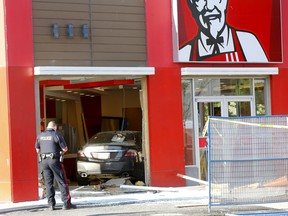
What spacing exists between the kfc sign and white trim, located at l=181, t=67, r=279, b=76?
210mm

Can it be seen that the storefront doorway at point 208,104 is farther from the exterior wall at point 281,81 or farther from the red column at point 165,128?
A: the red column at point 165,128

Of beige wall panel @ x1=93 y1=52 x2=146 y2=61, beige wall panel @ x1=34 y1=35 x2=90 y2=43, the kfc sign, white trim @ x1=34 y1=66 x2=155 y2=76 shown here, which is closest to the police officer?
white trim @ x1=34 y1=66 x2=155 y2=76

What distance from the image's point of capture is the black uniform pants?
12.2 m

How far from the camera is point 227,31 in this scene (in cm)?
1580

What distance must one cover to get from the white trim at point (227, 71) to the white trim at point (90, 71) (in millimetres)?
1011

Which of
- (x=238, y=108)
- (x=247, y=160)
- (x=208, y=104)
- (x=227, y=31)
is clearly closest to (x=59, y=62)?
(x=208, y=104)

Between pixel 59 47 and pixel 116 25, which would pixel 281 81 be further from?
pixel 59 47

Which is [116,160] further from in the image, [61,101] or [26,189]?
[61,101]

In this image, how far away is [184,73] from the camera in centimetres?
1535

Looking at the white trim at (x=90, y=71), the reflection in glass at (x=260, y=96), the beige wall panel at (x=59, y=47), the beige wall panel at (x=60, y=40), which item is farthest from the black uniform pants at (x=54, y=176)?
the reflection in glass at (x=260, y=96)

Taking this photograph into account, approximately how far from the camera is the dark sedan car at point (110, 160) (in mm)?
15539

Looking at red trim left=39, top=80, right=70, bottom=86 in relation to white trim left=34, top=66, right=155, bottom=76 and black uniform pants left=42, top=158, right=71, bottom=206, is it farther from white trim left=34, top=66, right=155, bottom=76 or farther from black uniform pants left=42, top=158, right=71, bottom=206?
black uniform pants left=42, top=158, right=71, bottom=206

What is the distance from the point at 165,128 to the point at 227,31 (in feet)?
9.98

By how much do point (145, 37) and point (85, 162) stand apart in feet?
11.8
